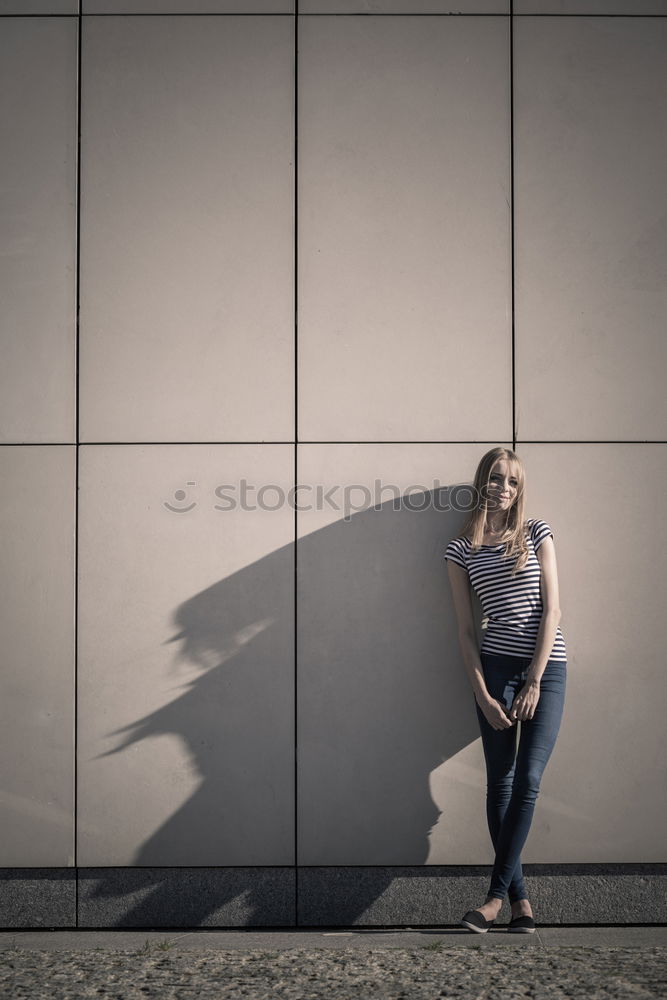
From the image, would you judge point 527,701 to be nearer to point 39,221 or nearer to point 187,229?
point 187,229

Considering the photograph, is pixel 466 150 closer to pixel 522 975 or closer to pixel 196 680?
pixel 196 680

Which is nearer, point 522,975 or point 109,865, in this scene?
point 522,975

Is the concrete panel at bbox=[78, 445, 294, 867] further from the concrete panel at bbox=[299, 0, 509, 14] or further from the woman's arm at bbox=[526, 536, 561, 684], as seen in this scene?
the concrete panel at bbox=[299, 0, 509, 14]

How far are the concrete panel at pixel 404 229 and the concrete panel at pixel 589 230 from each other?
0.15 metres

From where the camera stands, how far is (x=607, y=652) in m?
4.70

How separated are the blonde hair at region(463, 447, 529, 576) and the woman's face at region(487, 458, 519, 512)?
17mm

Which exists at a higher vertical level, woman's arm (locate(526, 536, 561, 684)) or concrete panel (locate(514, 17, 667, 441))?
concrete panel (locate(514, 17, 667, 441))

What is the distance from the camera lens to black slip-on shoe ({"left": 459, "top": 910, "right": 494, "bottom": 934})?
4.16 meters

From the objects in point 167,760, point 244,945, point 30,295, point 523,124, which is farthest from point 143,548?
point 523,124

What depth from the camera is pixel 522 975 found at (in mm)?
3725

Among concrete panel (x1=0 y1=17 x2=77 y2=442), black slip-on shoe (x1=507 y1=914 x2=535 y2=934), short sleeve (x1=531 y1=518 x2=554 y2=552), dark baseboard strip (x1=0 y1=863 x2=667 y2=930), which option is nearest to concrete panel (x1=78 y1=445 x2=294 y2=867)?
dark baseboard strip (x1=0 y1=863 x2=667 y2=930)

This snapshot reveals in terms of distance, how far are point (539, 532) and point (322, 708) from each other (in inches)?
61.9

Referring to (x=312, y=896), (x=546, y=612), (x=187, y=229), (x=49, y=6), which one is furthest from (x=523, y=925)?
(x=49, y=6)

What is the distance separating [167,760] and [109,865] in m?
0.66
